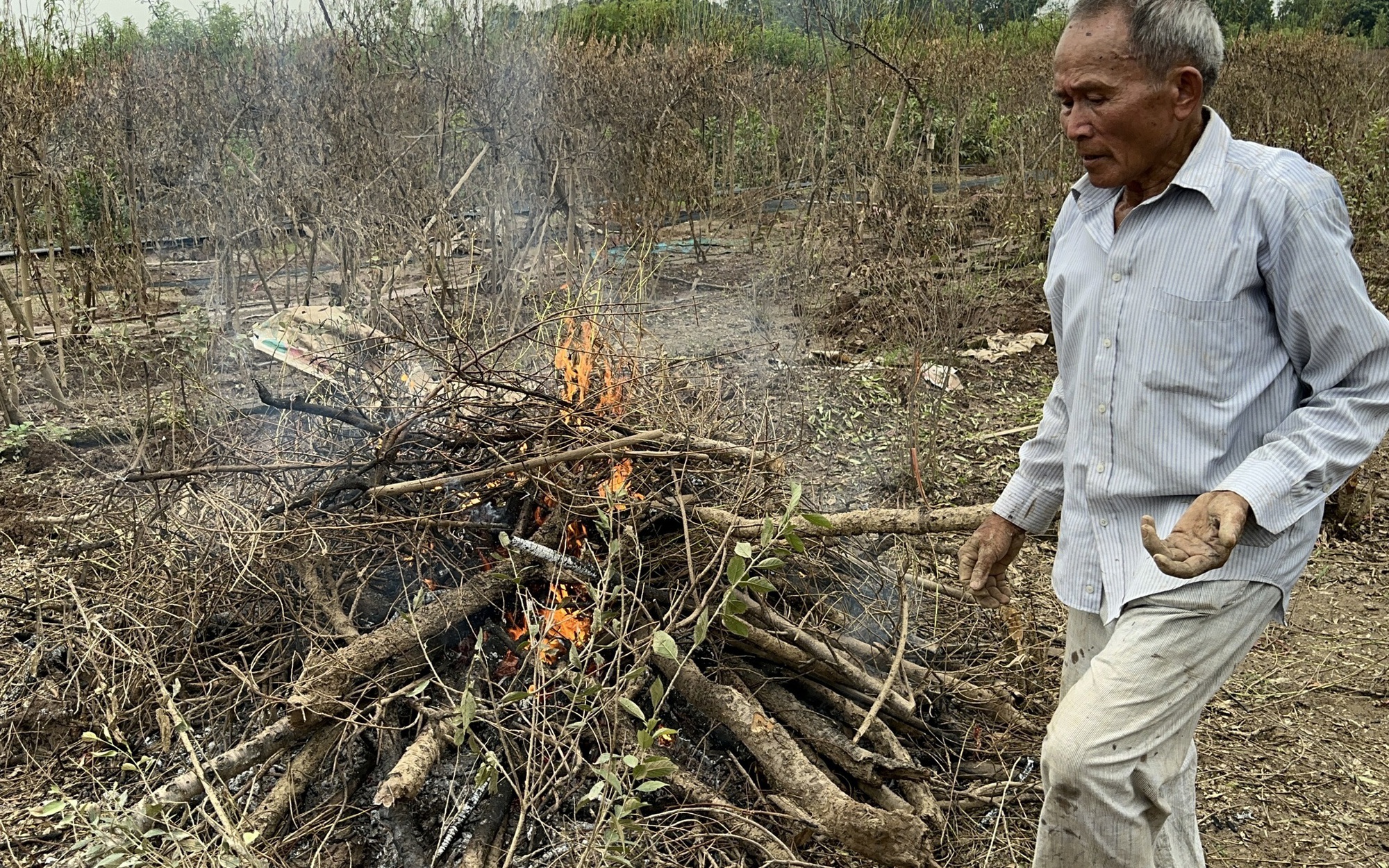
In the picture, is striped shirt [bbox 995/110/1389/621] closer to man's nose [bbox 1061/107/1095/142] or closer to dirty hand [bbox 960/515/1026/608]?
man's nose [bbox 1061/107/1095/142]

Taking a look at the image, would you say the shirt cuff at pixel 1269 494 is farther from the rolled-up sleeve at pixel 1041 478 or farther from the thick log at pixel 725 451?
the thick log at pixel 725 451

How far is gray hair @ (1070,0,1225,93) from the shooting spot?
1.90 m

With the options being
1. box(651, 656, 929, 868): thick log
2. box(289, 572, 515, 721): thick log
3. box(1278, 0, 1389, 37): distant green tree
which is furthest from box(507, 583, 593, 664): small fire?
box(1278, 0, 1389, 37): distant green tree

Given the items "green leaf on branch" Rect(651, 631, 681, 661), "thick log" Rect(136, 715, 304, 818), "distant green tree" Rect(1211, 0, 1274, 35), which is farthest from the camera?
"distant green tree" Rect(1211, 0, 1274, 35)

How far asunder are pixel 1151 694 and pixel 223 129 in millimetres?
9299

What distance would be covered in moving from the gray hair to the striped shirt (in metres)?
0.14

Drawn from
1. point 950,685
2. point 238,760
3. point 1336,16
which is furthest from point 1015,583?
point 1336,16

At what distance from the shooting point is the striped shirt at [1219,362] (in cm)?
181

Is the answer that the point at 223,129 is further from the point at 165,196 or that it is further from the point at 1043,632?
the point at 1043,632

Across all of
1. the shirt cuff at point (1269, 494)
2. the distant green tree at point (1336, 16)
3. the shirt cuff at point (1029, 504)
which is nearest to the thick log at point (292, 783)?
the shirt cuff at point (1029, 504)

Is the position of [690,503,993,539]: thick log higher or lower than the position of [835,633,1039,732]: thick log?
higher

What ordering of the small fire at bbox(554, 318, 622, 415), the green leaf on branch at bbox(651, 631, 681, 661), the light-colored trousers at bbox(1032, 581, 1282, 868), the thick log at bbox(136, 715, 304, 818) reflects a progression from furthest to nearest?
1. the small fire at bbox(554, 318, 622, 415)
2. the thick log at bbox(136, 715, 304, 818)
3. the green leaf on branch at bbox(651, 631, 681, 661)
4. the light-colored trousers at bbox(1032, 581, 1282, 868)

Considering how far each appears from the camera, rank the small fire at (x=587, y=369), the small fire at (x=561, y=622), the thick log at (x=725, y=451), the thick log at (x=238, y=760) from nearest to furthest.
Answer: the thick log at (x=238, y=760)
the small fire at (x=561, y=622)
the thick log at (x=725, y=451)
the small fire at (x=587, y=369)

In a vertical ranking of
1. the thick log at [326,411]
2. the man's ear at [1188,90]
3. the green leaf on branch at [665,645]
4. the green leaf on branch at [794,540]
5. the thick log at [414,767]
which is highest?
the man's ear at [1188,90]
